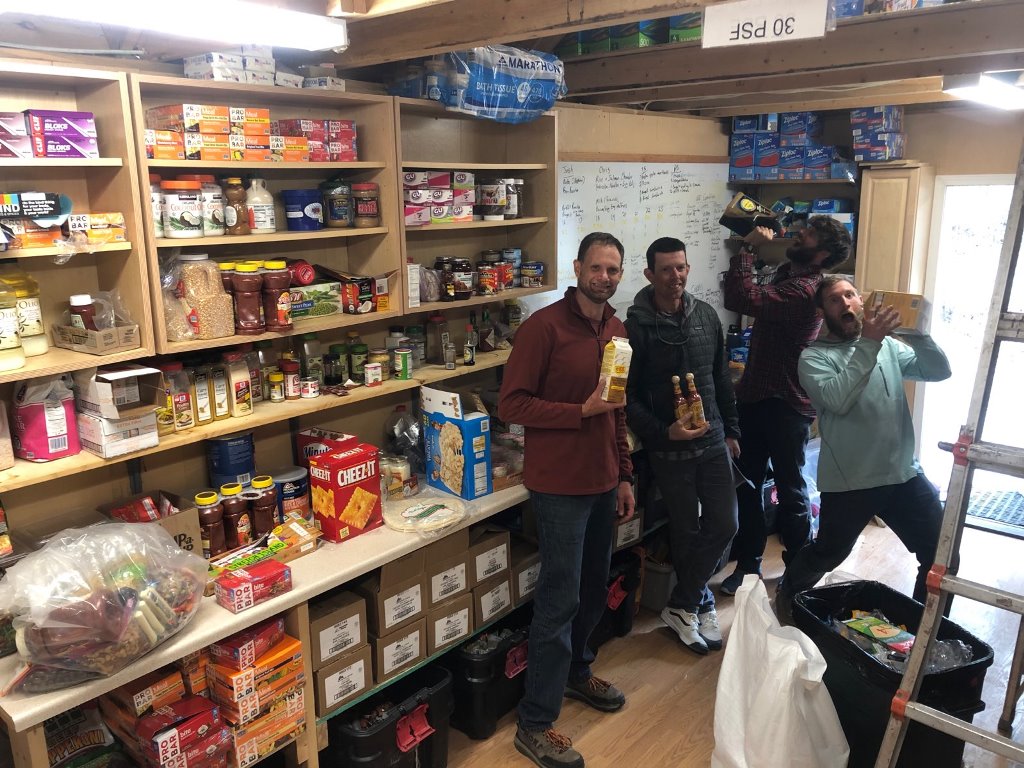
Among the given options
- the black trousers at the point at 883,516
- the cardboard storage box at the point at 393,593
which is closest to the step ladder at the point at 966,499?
the black trousers at the point at 883,516

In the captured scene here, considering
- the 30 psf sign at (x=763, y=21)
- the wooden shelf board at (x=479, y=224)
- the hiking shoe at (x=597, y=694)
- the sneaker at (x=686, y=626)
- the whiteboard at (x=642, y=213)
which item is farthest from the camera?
the whiteboard at (x=642, y=213)

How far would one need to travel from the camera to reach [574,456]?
2652mm

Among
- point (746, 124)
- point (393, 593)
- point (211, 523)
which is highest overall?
point (746, 124)

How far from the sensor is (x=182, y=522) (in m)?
2.25

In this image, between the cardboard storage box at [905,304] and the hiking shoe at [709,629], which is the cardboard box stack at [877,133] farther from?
the hiking shoe at [709,629]

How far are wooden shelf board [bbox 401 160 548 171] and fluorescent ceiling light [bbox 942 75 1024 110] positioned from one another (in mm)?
1674

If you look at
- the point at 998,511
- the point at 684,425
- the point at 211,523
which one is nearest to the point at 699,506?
the point at 684,425

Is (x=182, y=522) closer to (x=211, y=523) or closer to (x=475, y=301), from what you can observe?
(x=211, y=523)

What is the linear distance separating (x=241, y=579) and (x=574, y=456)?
1.10 metres

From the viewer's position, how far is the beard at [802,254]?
11.8ft

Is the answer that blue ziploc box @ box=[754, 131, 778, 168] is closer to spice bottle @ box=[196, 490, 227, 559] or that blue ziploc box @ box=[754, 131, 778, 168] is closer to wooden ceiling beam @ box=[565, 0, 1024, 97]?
wooden ceiling beam @ box=[565, 0, 1024, 97]

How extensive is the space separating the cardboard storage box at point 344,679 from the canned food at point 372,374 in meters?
0.90

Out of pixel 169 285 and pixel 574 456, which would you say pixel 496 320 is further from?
pixel 169 285

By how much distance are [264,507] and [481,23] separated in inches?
60.4
